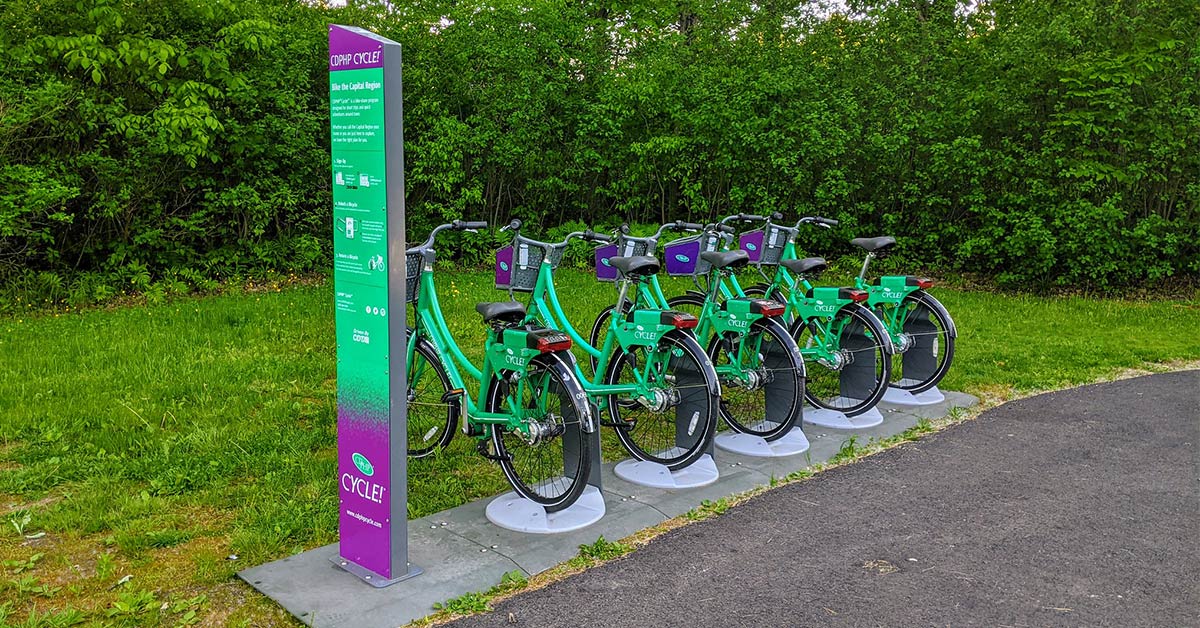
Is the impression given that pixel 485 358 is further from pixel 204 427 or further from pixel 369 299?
pixel 204 427

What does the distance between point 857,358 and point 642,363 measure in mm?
1612

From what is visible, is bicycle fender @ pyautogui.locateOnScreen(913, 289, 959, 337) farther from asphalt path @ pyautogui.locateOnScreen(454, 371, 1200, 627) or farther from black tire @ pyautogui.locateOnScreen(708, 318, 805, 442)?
black tire @ pyautogui.locateOnScreen(708, 318, 805, 442)

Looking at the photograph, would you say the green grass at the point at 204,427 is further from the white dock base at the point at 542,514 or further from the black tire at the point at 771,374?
the black tire at the point at 771,374

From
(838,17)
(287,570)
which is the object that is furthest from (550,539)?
(838,17)

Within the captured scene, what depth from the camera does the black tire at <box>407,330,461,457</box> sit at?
4680 mm

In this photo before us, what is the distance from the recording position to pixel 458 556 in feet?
11.8

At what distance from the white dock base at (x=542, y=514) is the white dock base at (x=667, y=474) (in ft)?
1.39

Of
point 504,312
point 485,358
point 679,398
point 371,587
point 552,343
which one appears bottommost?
point 371,587

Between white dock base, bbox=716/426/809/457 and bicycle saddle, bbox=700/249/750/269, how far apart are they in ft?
3.03

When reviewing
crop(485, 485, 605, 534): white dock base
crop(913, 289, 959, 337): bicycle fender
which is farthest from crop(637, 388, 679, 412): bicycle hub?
crop(913, 289, 959, 337): bicycle fender

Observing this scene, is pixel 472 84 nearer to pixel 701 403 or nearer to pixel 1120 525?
pixel 701 403

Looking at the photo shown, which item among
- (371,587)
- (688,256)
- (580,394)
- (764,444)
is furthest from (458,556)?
(688,256)

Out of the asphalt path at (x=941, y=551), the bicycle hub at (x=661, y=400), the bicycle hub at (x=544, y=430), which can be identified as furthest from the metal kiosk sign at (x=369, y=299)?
Result: the bicycle hub at (x=661, y=400)

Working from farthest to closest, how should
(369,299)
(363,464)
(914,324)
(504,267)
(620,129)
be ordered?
(620,129), (914,324), (504,267), (363,464), (369,299)
